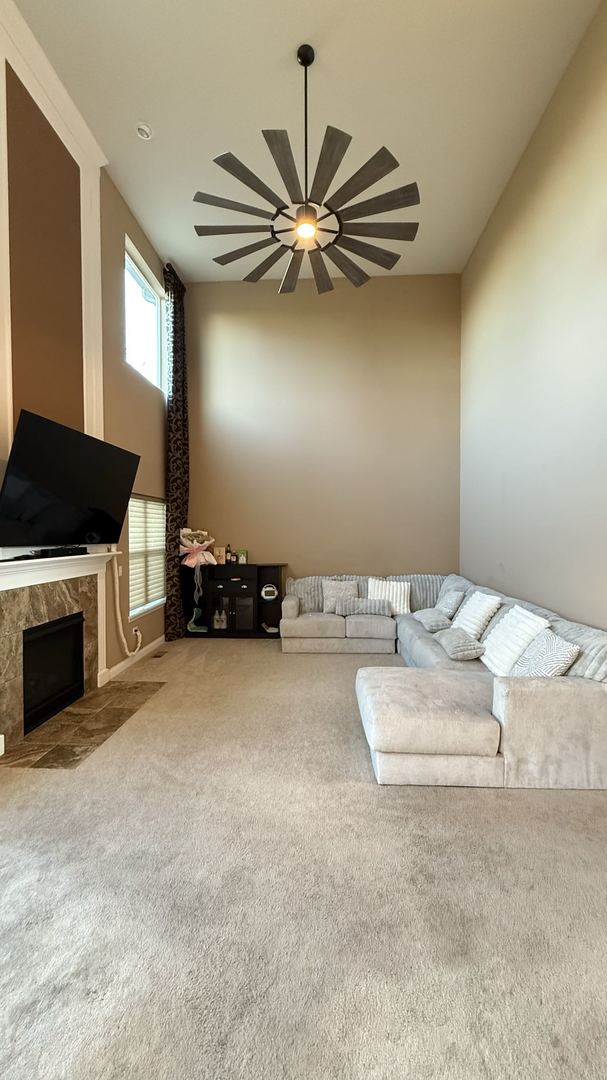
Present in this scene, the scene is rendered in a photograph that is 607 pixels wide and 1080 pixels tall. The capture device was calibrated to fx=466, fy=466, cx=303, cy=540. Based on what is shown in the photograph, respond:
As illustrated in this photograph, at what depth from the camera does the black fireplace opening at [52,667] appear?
3.21m

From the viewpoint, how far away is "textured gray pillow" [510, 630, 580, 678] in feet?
8.56

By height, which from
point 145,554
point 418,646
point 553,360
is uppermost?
point 553,360

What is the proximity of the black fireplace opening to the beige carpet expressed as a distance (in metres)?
0.66

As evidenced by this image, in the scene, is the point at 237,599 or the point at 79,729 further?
the point at 237,599

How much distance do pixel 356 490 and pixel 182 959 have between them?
5.30 metres

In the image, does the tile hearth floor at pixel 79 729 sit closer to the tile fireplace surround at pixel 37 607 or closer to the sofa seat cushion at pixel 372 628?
the tile fireplace surround at pixel 37 607

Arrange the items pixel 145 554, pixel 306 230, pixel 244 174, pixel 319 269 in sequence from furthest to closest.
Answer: pixel 145 554 < pixel 319 269 < pixel 306 230 < pixel 244 174

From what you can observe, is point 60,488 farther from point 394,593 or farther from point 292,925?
point 394,593

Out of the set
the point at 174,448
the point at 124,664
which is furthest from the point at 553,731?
the point at 174,448

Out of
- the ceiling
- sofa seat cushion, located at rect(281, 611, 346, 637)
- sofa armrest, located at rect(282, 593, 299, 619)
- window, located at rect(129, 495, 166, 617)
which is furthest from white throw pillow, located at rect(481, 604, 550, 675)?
the ceiling

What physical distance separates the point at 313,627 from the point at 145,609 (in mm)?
1906

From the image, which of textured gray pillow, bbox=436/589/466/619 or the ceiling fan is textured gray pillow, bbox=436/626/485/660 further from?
the ceiling fan

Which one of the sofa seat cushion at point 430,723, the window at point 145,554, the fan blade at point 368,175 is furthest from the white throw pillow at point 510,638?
the window at point 145,554

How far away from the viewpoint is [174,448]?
5.82 metres
